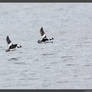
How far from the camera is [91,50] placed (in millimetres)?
20375

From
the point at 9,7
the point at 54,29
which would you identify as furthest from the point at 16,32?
the point at 9,7

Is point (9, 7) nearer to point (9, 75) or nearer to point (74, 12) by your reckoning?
point (74, 12)

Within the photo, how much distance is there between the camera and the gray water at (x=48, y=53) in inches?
647

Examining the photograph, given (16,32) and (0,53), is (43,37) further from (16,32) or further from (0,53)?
(16,32)

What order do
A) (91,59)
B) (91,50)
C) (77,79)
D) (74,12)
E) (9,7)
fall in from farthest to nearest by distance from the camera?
1. (9,7)
2. (74,12)
3. (91,50)
4. (91,59)
5. (77,79)

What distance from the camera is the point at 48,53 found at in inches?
781

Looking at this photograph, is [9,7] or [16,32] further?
[9,7]

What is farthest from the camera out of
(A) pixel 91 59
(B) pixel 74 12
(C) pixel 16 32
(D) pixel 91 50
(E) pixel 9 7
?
(E) pixel 9 7

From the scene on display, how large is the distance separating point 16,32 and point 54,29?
1859 millimetres

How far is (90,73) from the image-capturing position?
1717 cm

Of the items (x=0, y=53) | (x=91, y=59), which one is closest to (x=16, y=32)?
(x=0, y=53)

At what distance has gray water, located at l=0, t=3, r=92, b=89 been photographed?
16.4 m

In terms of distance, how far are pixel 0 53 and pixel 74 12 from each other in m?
12.6

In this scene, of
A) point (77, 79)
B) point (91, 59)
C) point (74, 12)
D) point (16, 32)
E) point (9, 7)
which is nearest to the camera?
point (77, 79)
